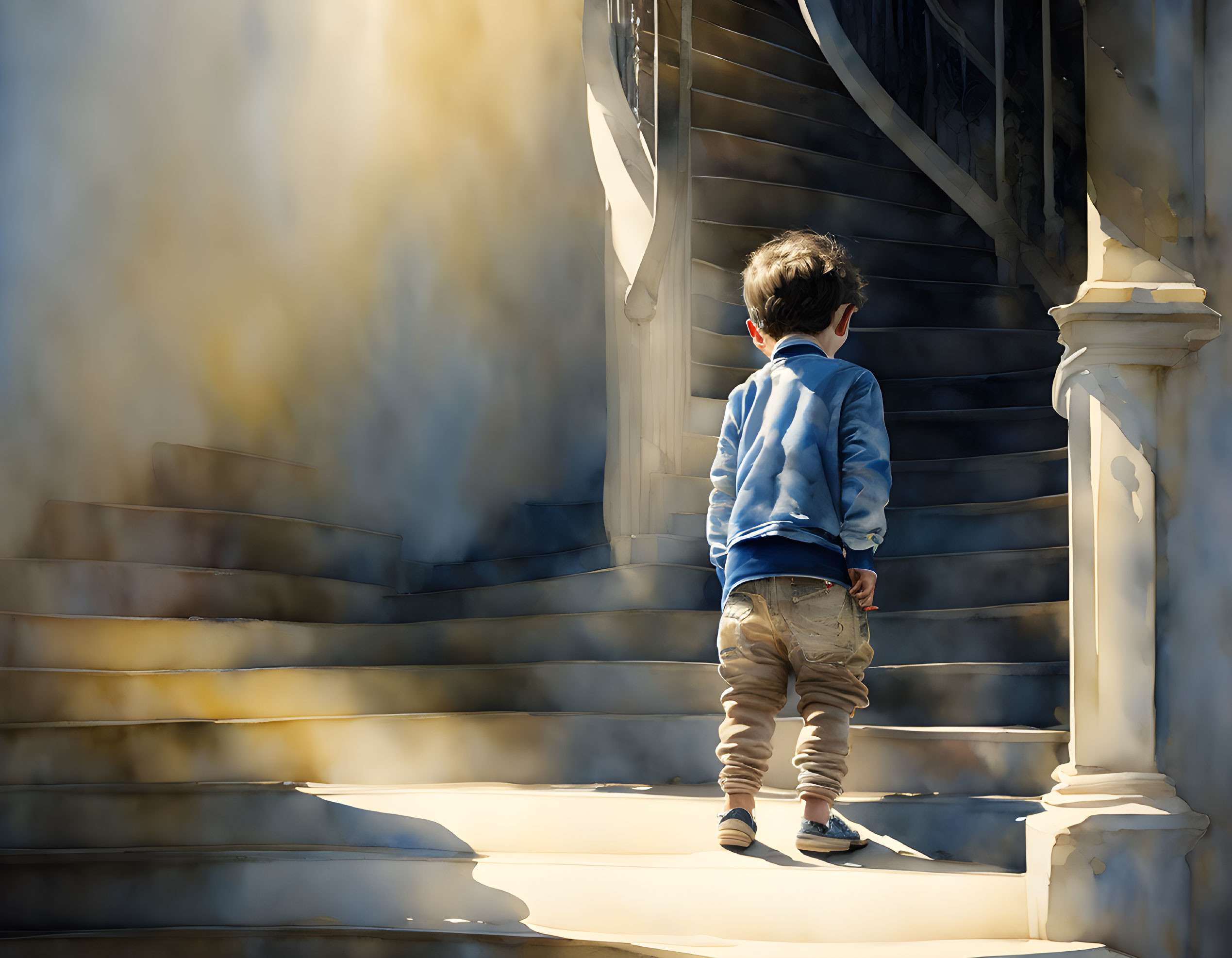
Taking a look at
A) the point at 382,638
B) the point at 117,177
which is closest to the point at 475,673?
the point at 382,638

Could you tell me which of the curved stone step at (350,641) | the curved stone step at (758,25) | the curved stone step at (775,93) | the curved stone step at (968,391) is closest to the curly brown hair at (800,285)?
the curved stone step at (350,641)

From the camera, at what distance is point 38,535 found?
3021mm

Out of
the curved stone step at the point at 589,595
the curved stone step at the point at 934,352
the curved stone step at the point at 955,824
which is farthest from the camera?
the curved stone step at the point at 934,352

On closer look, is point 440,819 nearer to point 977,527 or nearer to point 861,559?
point 861,559

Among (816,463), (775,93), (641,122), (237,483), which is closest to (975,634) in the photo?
(816,463)

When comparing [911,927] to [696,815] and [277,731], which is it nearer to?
[696,815]

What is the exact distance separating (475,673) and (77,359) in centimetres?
177

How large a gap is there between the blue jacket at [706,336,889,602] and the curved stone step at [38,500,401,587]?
6.05ft

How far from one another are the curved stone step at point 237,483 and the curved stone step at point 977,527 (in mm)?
1978

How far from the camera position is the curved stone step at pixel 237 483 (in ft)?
11.3

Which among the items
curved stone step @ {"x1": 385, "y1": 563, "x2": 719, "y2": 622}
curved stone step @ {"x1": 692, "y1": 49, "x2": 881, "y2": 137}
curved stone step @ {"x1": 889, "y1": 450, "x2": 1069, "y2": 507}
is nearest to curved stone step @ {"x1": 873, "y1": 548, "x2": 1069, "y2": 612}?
curved stone step @ {"x1": 889, "y1": 450, "x2": 1069, "y2": 507}

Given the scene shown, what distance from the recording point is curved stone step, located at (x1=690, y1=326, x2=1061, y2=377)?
3432 millimetres

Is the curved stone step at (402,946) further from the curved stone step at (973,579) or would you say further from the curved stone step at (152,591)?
the curved stone step at (152,591)

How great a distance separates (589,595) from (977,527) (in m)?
0.98
